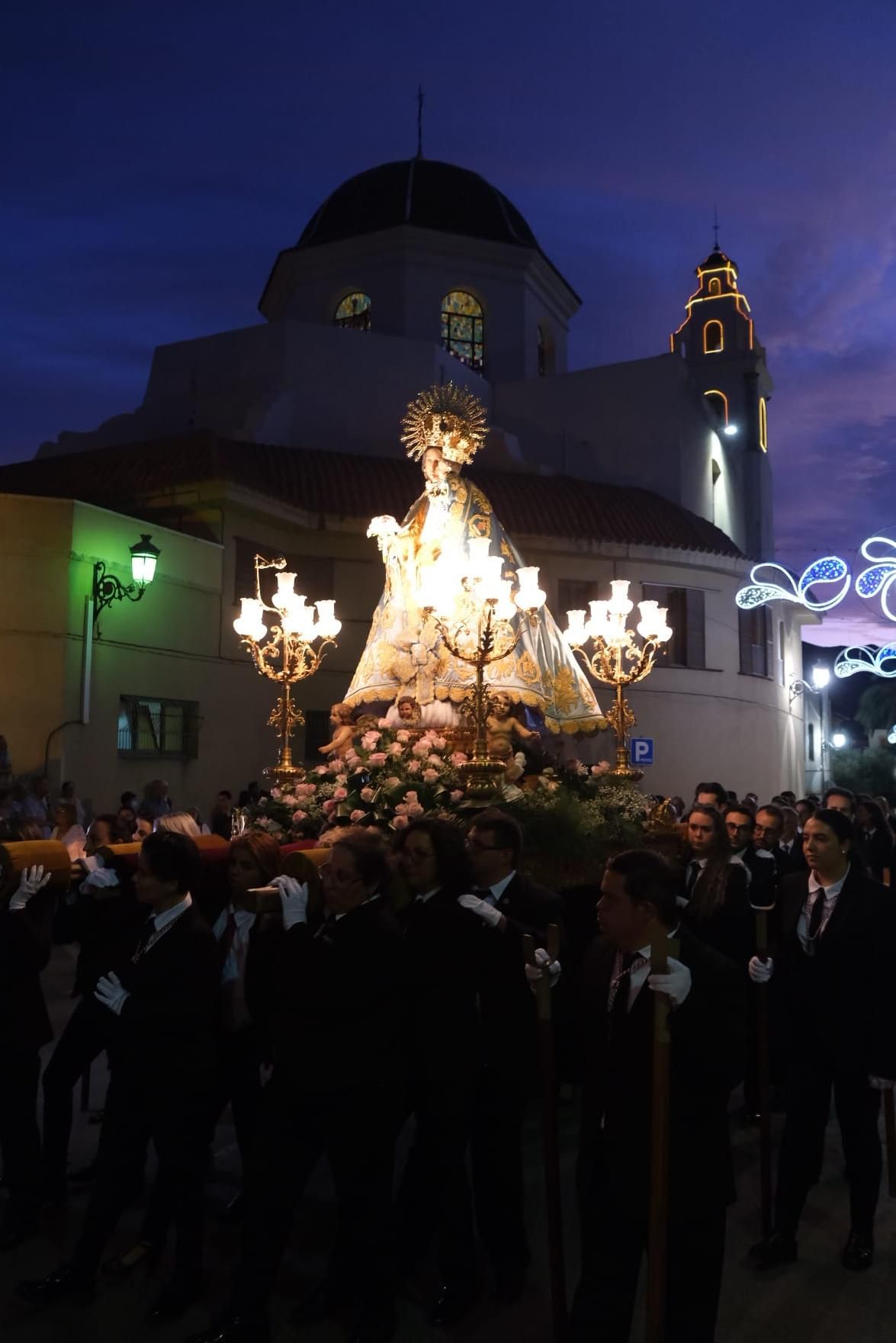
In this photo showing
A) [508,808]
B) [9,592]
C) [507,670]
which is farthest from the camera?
[9,592]

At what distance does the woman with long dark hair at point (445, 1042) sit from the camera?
431 cm

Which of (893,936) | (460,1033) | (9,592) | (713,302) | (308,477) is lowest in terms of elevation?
(460,1033)

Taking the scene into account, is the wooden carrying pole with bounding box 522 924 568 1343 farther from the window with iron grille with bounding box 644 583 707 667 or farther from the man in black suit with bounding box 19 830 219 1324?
the window with iron grille with bounding box 644 583 707 667

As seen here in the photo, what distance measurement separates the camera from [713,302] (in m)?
30.3

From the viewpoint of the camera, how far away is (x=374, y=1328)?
13.0 feet

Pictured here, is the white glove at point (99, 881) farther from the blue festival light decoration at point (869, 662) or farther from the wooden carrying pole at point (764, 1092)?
the blue festival light decoration at point (869, 662)

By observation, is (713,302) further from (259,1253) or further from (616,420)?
(259,1253)

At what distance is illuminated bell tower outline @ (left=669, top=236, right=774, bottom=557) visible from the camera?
29047mm

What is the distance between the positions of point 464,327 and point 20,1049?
77.1 feet

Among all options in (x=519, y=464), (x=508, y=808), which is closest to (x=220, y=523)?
(x=519, y=464)

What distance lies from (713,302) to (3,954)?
96.3ft

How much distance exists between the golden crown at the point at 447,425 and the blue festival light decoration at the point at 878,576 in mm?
8569

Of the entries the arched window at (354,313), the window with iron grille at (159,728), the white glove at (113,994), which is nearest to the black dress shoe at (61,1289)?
the white glove at (113,994)

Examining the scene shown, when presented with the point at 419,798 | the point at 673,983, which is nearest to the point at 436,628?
the point at 419,798
